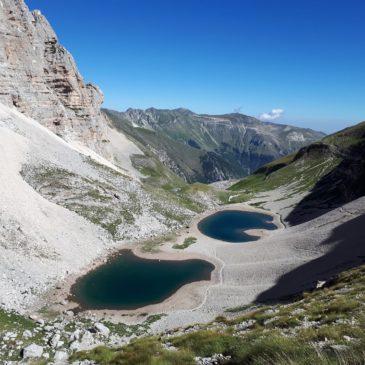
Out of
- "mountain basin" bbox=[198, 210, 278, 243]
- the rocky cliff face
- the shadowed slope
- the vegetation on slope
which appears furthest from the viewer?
the rocky cliff face

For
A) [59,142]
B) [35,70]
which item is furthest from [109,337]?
[35,70]

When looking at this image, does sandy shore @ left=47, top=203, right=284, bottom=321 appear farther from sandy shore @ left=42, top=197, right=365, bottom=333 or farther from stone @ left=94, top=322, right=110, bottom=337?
stone @ left=94, top=322, right=110, bottom=337

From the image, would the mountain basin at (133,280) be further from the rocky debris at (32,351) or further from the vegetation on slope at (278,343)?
the vegetation on slope at (278,343)

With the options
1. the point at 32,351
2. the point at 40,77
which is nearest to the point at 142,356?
the point at 32,351

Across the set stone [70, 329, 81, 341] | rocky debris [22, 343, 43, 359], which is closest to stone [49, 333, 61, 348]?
stone [70, 329, 81, 341]

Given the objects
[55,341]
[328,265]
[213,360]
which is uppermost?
[213,360]

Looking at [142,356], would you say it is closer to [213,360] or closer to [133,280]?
[213,360]

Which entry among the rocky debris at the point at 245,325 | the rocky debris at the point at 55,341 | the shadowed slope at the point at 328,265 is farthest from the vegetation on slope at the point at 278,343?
the shadowed slope at the point at 328,265
